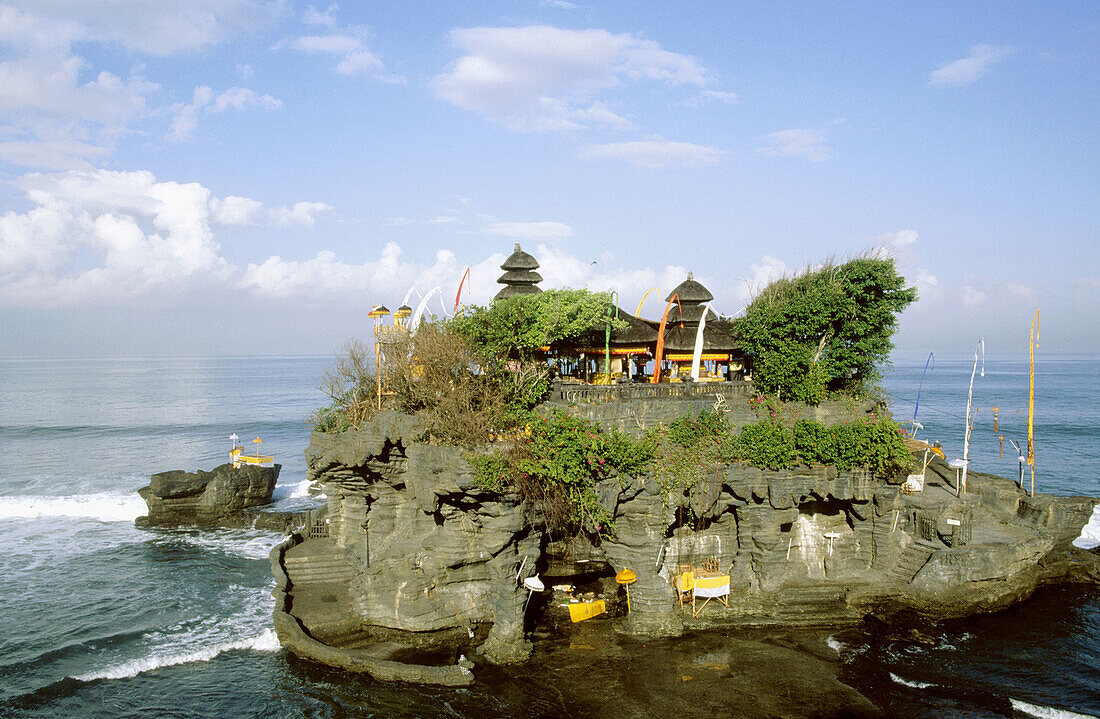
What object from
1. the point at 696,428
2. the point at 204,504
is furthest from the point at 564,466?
the point at 204,504

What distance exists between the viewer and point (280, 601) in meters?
20.0

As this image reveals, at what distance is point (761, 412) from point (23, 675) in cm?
2408

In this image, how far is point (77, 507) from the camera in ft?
124

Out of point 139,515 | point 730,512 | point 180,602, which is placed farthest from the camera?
point 139,515

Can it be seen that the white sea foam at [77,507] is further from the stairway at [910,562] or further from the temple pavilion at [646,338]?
the stairway at [910,562]

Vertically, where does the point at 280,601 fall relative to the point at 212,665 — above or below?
above

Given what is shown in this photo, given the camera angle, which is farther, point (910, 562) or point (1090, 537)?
point (1090, 537)

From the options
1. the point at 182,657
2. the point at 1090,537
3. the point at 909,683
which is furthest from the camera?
the point at 1090,537

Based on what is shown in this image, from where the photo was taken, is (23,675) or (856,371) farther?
(856,371)

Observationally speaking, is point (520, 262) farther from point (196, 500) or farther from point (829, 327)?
point (196, 500)

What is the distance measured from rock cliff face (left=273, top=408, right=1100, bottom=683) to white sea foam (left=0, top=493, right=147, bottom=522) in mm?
21499

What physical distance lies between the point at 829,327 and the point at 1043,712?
41.4ft

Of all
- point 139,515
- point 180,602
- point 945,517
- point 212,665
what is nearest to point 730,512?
point 945,517

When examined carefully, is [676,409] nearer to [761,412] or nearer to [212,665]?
[761,412]
